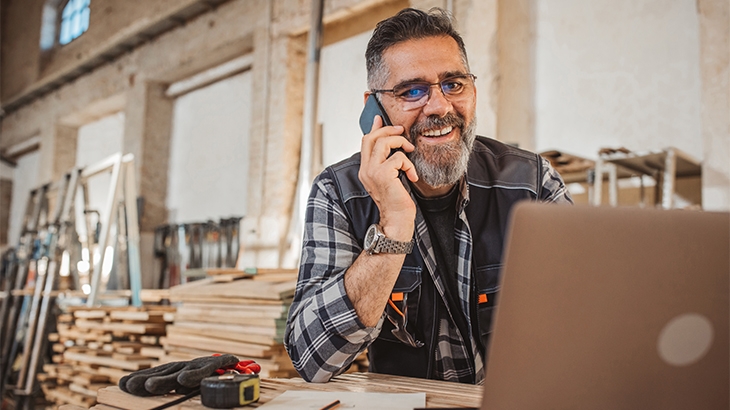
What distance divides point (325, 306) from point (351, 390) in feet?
1.09

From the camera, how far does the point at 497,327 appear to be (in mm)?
716

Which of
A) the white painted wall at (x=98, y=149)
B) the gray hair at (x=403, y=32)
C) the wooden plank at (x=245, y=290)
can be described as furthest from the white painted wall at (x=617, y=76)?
the white painted wall at (x=98, y=149)

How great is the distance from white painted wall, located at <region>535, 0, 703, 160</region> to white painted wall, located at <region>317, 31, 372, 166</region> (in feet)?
6.89

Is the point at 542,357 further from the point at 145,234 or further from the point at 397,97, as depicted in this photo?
the point at 145,234

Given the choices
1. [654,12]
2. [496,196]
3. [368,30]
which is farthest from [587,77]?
[496,196]

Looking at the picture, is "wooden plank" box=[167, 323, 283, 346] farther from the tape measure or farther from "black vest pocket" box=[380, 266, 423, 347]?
the tape measure

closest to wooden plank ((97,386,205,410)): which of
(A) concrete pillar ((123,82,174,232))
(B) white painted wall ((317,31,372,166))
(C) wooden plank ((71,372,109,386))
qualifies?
(C) wooden plank ((71,372,109,386))

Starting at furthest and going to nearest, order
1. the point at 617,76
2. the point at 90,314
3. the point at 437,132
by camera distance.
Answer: the point at 90,314 < the point at 617,76 < the point at 437,132

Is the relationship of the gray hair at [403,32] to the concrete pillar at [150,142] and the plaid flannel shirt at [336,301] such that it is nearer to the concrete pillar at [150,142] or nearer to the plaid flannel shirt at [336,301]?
the plaid flannel shirt at [336,301]

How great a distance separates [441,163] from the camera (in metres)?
1.81

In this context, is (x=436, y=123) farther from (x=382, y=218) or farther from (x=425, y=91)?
(x=382, y=218)

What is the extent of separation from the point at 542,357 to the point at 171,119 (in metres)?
9.60

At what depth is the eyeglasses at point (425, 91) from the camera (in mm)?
1828

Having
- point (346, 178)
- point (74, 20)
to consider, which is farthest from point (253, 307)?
point (74, 20)
